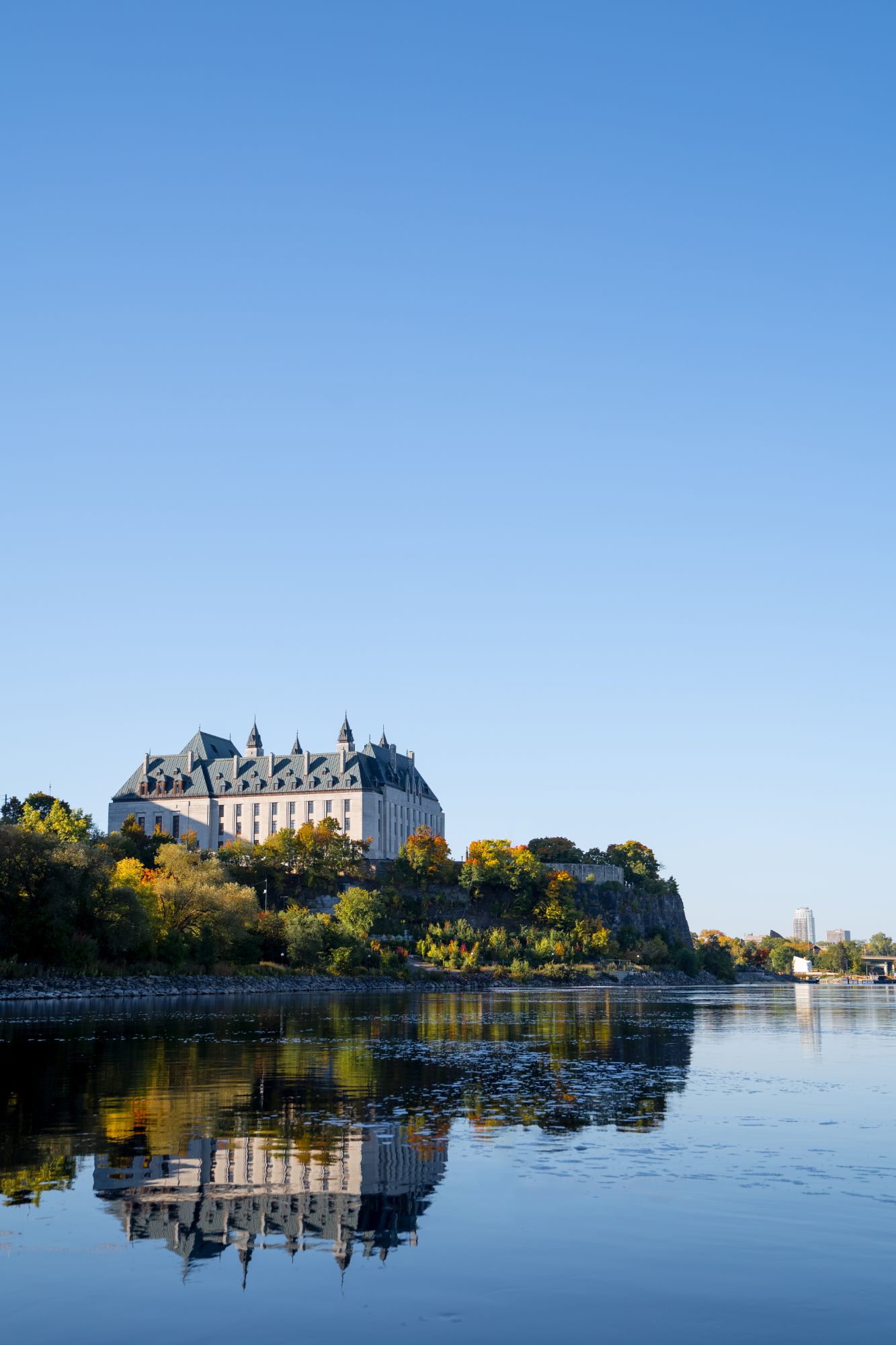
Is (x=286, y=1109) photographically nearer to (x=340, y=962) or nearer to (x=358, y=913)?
(x=340, y=962)

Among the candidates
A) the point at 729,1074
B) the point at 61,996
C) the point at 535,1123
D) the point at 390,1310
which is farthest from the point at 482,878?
the point at 390,1310

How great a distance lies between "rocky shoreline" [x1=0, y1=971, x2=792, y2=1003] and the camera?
260ft

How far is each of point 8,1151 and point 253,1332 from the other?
1112cm

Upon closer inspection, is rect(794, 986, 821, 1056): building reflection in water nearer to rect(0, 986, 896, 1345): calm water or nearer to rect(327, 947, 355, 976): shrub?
rect(0, 986, 896, 1345): calm water

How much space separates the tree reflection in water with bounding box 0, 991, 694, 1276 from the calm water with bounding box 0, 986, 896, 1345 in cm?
10

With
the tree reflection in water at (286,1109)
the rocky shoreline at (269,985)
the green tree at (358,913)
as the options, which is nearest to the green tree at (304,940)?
the rocky shoreline at (269,985)

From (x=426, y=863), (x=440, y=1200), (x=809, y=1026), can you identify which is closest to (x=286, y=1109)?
(x=440, y=1200)

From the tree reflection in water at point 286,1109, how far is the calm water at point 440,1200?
0.33ft

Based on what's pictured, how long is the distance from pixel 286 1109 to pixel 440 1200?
382 inches

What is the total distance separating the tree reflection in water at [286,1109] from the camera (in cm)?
1714

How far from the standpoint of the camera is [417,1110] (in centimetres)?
2711

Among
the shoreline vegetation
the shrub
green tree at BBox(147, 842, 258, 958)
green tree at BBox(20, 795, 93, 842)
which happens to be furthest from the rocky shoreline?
green tree at BBox(20, 795, 93, 842)

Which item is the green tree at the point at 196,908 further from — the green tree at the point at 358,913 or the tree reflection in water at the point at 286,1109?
the tree reflection in water at the point at 286,1109

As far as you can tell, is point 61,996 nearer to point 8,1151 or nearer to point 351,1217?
point 8,1151
